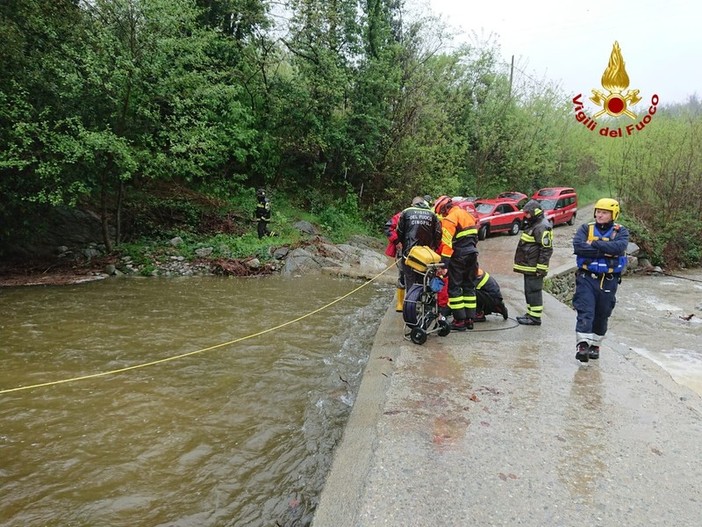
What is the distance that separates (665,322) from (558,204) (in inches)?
446

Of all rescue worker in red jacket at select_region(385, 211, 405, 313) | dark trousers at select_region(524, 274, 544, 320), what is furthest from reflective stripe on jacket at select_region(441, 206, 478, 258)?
dark trousers at select_region(524, 274, 544, 320)

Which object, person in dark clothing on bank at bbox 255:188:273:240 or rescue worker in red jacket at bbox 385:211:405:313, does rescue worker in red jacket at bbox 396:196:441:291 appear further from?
person in dark clothing on bank at bbox 255:188:273:240

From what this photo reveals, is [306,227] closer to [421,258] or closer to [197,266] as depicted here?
[197,266]

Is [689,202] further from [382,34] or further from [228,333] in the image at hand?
[228,333]

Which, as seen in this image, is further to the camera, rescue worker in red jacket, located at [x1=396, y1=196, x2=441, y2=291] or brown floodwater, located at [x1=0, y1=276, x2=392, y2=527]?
rescue worker in red jacket, located at [x1=396, y1=196, x2=441, y2=291]

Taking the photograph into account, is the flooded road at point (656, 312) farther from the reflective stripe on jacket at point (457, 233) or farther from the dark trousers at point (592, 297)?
the reflective stripe on jacket at point (457, 233)

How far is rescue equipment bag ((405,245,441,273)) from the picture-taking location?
5.95 metres

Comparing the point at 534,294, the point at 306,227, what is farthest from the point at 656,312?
the point at 306,227

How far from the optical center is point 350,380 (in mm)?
5977

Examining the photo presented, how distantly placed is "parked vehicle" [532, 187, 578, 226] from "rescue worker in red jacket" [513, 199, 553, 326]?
1552cm

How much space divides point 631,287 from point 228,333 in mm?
14196

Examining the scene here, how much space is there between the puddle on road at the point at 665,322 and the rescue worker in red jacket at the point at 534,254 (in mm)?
1359

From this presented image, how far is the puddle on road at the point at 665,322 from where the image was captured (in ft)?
27.4

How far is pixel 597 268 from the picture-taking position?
5266mm
